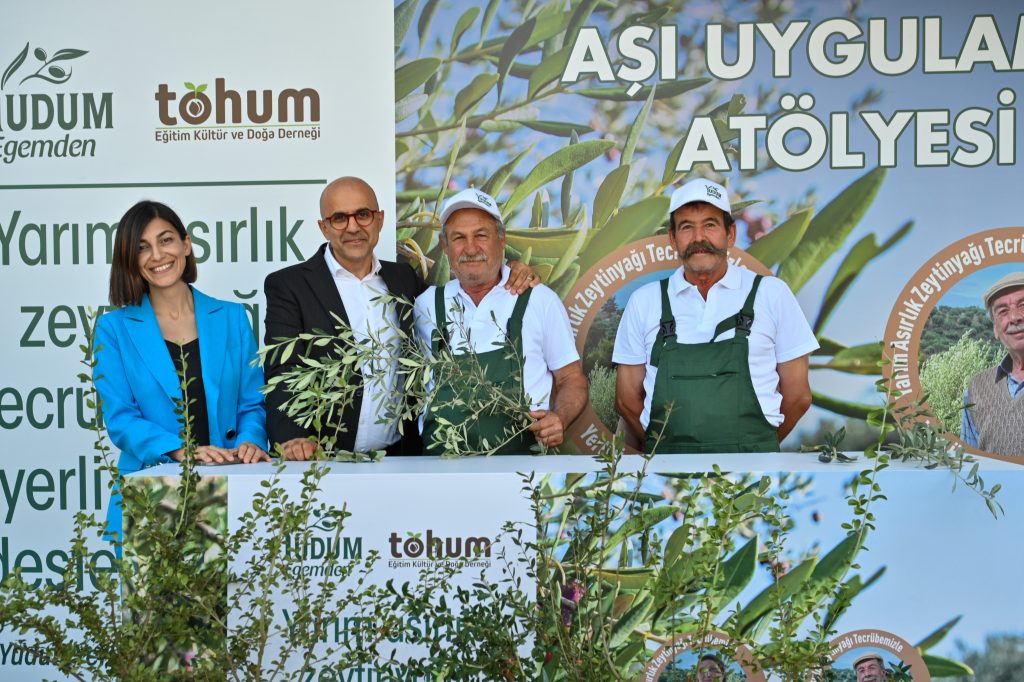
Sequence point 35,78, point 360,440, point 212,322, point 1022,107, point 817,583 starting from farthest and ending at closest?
point 35,78 < point 1022,107 < point 360,440 < point 212,322 < point 817,583

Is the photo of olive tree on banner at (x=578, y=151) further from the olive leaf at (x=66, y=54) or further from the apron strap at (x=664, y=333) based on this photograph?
the olive leaf at (x=66, y=54)

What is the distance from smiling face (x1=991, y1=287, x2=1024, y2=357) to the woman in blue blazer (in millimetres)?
2963

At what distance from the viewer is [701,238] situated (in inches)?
154

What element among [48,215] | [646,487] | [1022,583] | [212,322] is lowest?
[1022,583]

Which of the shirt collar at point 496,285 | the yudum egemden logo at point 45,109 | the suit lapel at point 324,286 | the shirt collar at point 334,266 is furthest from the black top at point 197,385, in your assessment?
the yudum egemden logo at point 45,109

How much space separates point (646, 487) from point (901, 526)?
1.77 ft

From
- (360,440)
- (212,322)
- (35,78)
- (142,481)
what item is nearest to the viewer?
(142,481)

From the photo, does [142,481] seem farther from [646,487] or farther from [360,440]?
[360,440]

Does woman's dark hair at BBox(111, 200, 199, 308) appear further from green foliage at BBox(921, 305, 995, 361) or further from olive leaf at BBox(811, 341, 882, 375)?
green foliage at BBox(921, 305, 995, 361)

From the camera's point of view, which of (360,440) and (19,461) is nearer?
(360,440)

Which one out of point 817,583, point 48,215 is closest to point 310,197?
point 48,215

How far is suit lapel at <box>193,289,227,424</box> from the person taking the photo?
3385mm

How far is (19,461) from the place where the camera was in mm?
4723

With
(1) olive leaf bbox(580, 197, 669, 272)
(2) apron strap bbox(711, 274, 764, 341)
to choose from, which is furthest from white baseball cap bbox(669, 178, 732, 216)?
(1) olive leaf bbox(580, 197, 669, 272)
